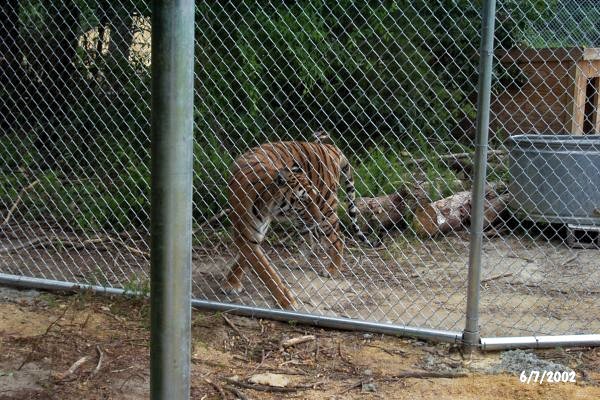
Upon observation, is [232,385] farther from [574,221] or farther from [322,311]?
[574,221]

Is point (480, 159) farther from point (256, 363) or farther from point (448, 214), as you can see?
point (448, 214)

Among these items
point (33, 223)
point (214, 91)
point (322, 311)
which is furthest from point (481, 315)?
point (33, 223)

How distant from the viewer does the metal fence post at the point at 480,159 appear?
12.0 feet

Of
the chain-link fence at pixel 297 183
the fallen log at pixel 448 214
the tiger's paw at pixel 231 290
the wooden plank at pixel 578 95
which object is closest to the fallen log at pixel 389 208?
the chain-link fence at pixel 297 183

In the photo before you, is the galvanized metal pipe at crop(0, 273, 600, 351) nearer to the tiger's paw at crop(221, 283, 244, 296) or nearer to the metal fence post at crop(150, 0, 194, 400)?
the tiger's paw at crop(221, 283, 244, 296)

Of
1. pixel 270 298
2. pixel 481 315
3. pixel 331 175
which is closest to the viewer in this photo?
pixel 481 315

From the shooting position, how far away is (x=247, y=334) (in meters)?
4.23

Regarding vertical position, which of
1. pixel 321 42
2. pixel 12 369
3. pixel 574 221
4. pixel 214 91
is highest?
pixel 321 42

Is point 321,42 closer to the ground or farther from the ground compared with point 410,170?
farther from the ground

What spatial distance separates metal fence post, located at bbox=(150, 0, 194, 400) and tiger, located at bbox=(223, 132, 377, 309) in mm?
3147

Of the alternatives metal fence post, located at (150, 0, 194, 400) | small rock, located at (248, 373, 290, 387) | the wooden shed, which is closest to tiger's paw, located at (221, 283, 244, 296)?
small rock, located at (248, 373, 290, 387)

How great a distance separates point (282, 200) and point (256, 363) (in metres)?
1.81

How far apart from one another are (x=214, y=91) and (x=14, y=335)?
11.2ft

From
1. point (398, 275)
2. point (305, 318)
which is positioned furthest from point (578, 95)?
point (305, 318)
